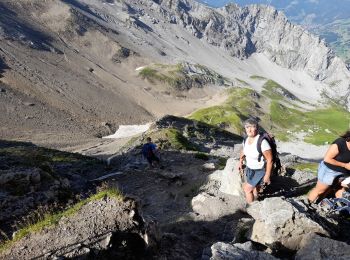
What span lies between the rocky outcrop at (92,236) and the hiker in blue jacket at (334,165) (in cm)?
619

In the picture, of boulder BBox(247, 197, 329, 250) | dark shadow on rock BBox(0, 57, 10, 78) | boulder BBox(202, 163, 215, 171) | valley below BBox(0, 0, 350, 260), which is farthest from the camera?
dark shadow on rock BBox(0, 57, 10, 78)

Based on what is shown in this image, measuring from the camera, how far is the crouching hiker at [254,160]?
12984 millimetres

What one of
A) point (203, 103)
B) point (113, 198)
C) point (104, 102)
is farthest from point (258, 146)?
point (203, 103)

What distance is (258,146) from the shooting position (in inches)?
516

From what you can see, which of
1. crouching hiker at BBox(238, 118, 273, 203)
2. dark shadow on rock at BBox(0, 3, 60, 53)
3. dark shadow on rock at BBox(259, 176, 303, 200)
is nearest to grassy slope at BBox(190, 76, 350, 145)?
dark shadow on rock at BBox(0, 3, 60, 53)

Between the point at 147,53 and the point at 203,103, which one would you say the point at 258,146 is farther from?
the point at 147,53

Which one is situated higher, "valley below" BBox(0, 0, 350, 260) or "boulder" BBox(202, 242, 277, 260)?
"boulder" BBox(202, 242, 277, 260)

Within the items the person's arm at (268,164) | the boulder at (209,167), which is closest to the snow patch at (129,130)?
the boulder at (209,167)

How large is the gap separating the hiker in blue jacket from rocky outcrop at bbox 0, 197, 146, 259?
20.3 feet

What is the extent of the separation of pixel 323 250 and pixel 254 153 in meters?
4.36

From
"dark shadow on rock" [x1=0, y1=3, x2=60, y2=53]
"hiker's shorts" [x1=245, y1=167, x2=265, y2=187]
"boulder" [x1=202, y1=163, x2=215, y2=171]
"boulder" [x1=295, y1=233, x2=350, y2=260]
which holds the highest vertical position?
"boulder" [x1=295, y1=233, x2=350, y2=260]

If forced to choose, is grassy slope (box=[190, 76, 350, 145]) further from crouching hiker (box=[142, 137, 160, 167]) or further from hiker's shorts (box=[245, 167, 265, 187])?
hiker's shorts (box=[245, 167, 265, 187])

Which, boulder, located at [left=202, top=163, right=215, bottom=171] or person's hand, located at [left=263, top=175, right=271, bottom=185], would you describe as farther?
boulder, located at [left=202, top=163, right=215, bottom=171]

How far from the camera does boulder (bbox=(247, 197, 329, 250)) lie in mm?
11500
